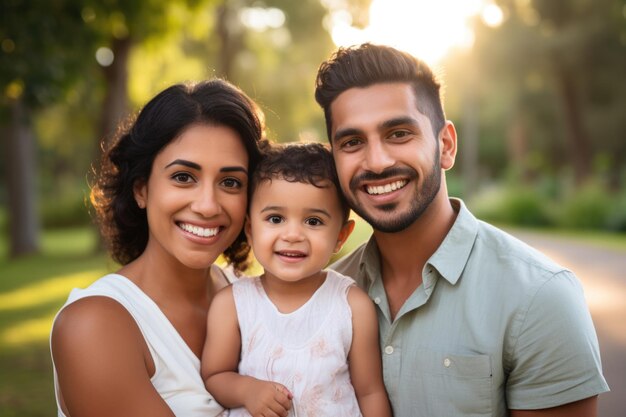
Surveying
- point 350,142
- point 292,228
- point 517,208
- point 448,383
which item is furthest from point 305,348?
point 517,208

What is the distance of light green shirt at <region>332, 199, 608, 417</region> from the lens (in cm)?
280

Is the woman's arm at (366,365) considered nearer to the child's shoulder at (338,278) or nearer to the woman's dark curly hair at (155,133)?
the child's shoulder at (338,278)

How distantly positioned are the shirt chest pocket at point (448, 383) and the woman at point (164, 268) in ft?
2.87

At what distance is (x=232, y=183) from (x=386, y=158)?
0.71m

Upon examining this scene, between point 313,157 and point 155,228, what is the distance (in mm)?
796

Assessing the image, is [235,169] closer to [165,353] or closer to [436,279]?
[165,353]

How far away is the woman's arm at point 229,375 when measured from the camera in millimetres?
2863

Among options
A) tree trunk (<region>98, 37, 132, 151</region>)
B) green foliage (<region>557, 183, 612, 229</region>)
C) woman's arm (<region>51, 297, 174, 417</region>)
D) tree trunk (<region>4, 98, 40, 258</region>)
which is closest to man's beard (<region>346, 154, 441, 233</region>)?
woman's arm (<region>51, 297, 174, 417</region>)

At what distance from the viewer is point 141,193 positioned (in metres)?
3.33

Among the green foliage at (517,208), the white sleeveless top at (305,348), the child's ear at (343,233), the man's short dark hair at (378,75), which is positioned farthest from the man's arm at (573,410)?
the green foliage at (517,208)

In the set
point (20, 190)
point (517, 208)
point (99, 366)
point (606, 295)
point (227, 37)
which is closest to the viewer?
point (99, 366)

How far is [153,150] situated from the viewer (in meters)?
3.13

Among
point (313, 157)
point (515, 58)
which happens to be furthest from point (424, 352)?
point (515, 58)

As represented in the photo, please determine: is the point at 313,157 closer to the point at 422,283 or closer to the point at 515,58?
the point at 422,283
